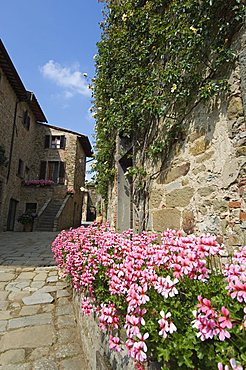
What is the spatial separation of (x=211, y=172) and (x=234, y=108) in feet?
1.92

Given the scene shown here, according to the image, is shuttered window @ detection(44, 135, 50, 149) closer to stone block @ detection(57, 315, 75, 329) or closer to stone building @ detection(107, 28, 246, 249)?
stone building @ detection(107, 28, 246, 249)

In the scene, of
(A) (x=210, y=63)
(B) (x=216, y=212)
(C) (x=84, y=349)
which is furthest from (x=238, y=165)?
(C) (x=84, y=349)

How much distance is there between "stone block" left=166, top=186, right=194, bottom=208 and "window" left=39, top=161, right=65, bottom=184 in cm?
1490

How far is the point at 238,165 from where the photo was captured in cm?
192

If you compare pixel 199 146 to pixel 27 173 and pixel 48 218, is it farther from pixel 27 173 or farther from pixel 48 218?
pixel 27 173

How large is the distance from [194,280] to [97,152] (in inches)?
202

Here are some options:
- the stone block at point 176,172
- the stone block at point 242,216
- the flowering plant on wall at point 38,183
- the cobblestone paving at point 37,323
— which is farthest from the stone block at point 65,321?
the flowering plant on wall at point 38,183

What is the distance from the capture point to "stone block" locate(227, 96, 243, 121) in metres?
1.97

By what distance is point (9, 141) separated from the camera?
42.2 feet

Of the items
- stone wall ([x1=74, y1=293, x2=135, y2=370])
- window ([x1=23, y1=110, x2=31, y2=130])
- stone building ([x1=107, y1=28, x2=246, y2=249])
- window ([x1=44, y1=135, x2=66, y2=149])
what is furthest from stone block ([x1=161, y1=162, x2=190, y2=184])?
window ([x1=44, y1=135, x2=66, y2=149])

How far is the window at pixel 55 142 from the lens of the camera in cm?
1750

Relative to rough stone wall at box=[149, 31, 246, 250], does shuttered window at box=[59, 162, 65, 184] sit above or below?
above

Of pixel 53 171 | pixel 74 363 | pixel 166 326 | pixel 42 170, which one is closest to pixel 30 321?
pixel 74 363

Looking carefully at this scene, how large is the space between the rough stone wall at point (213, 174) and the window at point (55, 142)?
52.0ft
